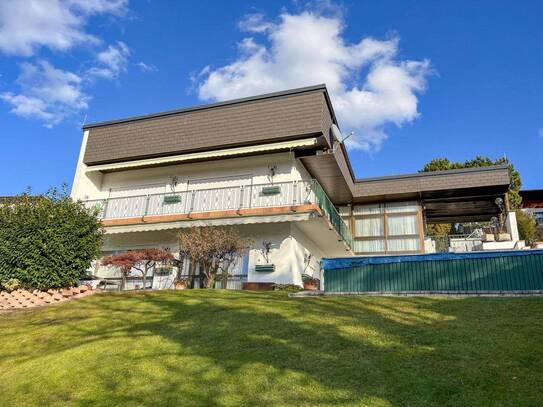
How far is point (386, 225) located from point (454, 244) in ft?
13.0

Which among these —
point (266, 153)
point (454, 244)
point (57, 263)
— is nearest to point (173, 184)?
point (266, 153)

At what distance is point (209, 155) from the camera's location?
1838 centimetres

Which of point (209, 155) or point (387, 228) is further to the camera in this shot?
point (387, 228)

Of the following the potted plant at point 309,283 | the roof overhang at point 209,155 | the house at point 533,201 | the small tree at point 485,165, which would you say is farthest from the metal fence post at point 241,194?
the house at point 533,201

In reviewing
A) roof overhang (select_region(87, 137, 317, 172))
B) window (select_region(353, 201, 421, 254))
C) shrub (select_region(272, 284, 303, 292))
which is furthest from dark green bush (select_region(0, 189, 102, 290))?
window (select_region(353, 201, 421, 254))

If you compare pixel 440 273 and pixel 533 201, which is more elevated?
pixel 533 201

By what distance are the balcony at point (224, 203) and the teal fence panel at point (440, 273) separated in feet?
10.8

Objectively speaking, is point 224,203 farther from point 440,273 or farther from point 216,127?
point 440,273

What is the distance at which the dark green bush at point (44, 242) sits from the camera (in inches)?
538

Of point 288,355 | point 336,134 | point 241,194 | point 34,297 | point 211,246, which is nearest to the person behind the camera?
point 288,355

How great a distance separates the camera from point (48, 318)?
11180 mm

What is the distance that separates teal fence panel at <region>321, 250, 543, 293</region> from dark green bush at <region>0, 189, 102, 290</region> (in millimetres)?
8243

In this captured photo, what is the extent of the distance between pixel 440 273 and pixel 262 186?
7.89m

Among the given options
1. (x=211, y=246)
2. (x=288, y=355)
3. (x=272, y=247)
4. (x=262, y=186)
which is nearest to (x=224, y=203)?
(x=262, y=186)
